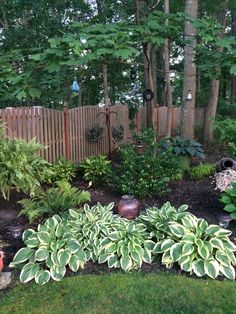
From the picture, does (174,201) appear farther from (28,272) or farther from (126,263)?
(28,272)

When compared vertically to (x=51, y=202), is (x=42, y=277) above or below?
below

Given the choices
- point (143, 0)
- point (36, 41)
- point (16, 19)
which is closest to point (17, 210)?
point (143, 0)

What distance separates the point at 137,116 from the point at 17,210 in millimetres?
8696

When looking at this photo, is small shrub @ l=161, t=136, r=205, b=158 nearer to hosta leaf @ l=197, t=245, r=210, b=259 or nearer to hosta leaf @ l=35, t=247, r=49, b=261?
hosta leaf @ l=197, t=245, r=210, b=259

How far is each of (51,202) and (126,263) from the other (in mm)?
1578

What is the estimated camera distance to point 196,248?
3363 mm

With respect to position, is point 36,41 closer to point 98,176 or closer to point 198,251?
point 98,176

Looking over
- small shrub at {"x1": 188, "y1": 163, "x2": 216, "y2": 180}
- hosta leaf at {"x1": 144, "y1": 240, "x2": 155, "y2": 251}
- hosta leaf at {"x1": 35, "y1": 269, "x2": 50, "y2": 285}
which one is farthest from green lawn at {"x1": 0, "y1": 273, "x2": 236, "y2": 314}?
small shrub at {"x1": 188, "y1": 163, "x2": 216, "y2": 180}

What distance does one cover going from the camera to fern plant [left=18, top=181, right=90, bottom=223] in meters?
4.41

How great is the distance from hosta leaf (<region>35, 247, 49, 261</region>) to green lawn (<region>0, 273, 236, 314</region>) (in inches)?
9.3

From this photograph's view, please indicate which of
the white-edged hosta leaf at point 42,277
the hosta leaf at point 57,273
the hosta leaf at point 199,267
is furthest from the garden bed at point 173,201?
the hosta leaf at point 199,267

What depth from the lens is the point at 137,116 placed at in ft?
43.2

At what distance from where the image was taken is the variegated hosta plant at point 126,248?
3.38 metres

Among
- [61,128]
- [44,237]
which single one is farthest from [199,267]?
[61,128]
